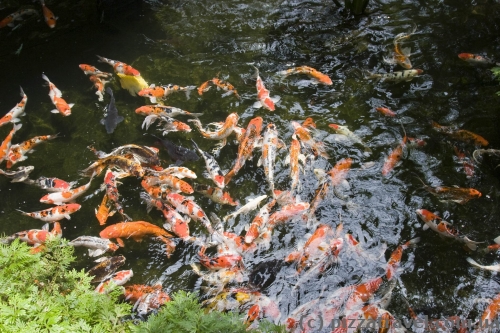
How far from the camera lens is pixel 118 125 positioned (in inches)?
266

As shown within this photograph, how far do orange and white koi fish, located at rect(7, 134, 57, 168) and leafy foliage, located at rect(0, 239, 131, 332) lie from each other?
2.50 meters

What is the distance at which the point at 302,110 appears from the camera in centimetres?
676

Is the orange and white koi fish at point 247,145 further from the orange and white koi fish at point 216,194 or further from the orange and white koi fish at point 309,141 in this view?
the orange and white koi fish at point 309,141

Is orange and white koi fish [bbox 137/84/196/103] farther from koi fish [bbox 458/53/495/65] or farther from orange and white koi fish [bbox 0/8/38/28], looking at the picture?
koi fish [bbox 458/53/495/65]

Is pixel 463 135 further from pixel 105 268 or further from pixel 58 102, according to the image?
pixel 58 102

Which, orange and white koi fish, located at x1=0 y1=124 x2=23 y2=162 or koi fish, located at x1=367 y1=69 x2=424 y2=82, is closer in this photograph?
orange and white koi fish, located at x1=0 y1=124 x2=23 y2=162

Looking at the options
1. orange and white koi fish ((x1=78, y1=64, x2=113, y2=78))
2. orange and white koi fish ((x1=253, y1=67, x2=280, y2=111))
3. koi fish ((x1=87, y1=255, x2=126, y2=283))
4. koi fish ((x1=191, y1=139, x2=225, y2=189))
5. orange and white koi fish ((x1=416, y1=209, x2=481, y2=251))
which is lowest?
koi fish ((x1=87, y1=255, x2=126, y2=283))

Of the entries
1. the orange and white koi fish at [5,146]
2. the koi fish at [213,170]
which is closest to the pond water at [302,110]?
the koi fish at [213,170]

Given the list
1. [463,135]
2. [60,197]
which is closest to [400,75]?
[463,135]

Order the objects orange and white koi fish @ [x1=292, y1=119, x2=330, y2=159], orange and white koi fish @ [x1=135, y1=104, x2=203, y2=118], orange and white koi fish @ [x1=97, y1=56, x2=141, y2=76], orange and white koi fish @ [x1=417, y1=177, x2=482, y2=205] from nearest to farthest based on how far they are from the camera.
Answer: orange and white koi fish @ [x1=417, y1=177, x2=482, y2=205]
orange and white koi fish @ [x1=292, y1=119, x2=330, y2=159]
orange and white koi fish @ [x1=135, y1=104, x2=203, y2=118]
orange and white koi fish @ [x1=97, y1=56, x2=141, y2=76]

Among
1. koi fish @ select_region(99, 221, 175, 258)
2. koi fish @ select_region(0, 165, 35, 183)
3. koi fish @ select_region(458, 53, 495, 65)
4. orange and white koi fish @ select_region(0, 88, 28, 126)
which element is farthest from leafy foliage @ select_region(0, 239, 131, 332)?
koi fish @ select_region(458, 53, 495, 65)

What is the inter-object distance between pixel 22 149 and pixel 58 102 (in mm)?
A: 1061

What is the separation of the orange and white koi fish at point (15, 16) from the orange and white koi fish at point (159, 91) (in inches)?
164

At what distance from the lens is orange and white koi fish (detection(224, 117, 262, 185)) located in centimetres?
592
